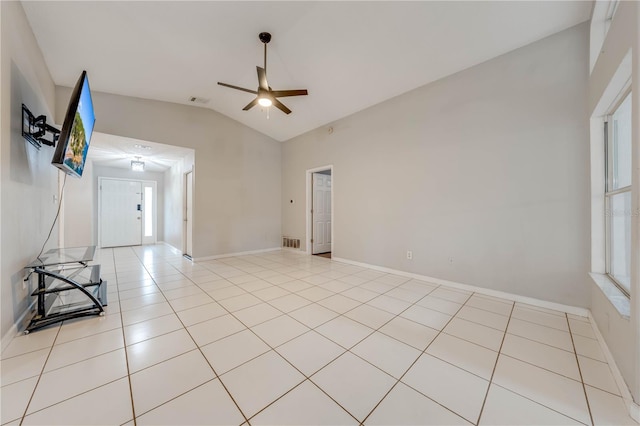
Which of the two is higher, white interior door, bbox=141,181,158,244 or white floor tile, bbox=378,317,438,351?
white interior door, bbox=141,181,158,244

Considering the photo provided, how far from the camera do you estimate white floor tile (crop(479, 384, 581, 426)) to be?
3.99ft

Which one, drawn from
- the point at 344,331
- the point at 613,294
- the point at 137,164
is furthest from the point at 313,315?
the point at 137,164

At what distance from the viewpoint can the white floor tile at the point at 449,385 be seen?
51.4 inches

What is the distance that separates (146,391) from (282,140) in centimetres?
579

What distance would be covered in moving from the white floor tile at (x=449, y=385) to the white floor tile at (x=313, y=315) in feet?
3.02

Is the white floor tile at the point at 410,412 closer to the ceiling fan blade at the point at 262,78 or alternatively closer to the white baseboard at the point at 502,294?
the white baseboard at the point at 502,294

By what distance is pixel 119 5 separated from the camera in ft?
7.93

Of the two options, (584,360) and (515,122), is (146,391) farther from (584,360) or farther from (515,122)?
(515,122)

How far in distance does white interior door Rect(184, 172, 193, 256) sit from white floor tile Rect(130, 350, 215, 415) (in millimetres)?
3839

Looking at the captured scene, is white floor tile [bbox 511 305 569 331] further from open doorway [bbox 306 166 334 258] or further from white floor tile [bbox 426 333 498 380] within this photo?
open doorway [bbox 306 166 334 258]

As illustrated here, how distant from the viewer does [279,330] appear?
2.10m

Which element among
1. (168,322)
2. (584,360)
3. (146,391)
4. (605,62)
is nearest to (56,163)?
(168,322)

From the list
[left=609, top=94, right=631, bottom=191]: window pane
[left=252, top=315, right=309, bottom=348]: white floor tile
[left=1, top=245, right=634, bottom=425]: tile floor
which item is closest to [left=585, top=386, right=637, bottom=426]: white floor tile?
[left=1, top=245, right=634, bottom=425]: tile floor

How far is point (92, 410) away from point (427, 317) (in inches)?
103
